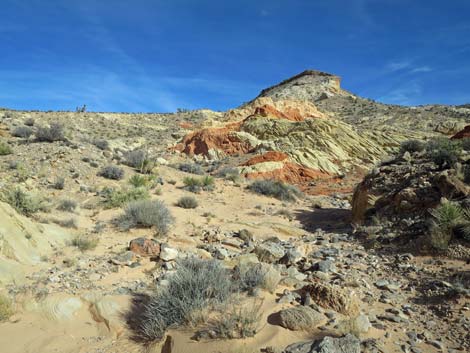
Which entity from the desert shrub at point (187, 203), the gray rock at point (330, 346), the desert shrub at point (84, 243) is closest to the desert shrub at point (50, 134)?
the desert shrub at point (187, 203)

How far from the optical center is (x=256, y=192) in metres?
15.7

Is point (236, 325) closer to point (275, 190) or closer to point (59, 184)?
point (59, 184)

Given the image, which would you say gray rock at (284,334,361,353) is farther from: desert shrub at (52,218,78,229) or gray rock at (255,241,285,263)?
desert shrub at (52,218,78,229)

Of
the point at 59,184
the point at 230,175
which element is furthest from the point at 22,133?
the point at 230,175

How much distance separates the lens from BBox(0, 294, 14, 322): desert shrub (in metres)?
4.30

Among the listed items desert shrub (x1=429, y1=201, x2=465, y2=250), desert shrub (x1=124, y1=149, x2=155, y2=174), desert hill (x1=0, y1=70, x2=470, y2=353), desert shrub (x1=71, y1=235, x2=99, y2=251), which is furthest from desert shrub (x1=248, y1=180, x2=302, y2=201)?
desert shrub (x1=71, y1=235, x2=99, y2=251)

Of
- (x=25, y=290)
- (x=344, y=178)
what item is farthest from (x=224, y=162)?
(x=25, y=290)

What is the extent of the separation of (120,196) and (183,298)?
7.28 m

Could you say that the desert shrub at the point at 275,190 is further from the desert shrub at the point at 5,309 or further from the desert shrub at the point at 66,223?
the desert shrub at the point at 5,309

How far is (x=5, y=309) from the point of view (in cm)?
435

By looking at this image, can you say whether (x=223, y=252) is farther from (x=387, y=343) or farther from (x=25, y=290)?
(x=387, y=343)

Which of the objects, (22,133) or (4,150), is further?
(22,133)

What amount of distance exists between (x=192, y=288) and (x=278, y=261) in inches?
92.2

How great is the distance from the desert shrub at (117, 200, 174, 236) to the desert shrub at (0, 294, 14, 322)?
12.4 ft
